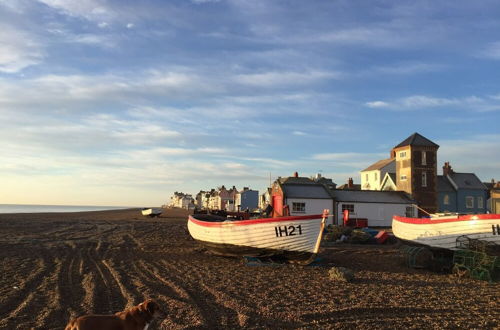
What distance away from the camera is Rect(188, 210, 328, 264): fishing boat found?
14930mm

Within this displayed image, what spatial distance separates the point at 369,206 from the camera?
39.9m

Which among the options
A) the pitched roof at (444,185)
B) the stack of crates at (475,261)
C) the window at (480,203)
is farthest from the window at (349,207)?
the window at (480,203)

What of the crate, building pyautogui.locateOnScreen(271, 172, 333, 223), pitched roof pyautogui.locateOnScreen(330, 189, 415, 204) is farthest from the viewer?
pitched roof pyautogui.locateOnScreen(330, 189, 415, 204)

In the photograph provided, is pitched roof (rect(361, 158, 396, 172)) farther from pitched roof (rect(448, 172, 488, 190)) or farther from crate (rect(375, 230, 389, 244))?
crate (rect(375, 230, 389, 244))

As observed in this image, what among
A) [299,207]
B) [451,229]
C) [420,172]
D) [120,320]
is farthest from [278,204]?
[120,320]

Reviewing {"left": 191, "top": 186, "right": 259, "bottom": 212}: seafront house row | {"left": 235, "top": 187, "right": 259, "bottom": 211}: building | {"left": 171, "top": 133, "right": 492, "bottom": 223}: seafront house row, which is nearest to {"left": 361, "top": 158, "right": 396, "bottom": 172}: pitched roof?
{"left": 171, "top": 133, "right": 492, "bottom": 223}: seafront house row

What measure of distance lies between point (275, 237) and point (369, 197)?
2789 cm

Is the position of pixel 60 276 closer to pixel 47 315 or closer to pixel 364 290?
pixel 47 315

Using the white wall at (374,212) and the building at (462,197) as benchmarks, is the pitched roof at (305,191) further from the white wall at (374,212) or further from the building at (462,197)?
the building at (462,197)

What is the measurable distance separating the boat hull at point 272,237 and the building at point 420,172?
32752 mm

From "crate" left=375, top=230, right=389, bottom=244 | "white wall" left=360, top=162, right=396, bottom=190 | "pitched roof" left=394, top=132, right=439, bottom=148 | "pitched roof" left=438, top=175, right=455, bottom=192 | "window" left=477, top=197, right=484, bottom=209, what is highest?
"pitched roof" left=394, top=132, right=439, bottom=148

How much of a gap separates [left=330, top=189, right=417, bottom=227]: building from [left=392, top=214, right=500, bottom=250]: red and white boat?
69.2 ft

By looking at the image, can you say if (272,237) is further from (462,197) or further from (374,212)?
(462,197)

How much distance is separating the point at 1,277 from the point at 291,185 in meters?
30.9
